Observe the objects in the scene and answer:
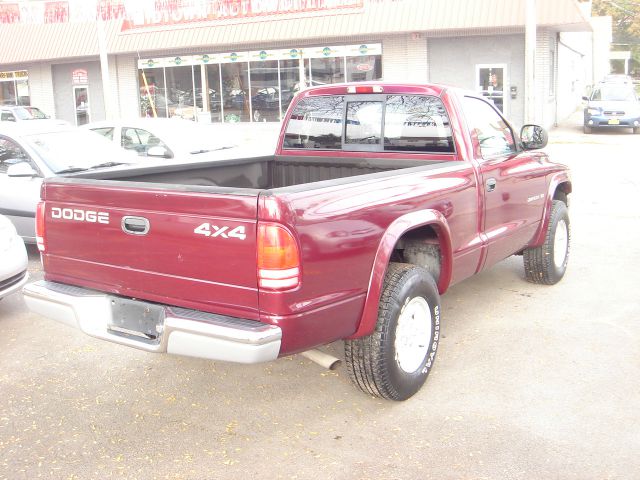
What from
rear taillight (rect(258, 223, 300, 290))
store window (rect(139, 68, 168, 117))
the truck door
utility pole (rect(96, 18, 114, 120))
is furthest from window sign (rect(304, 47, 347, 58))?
rear taillight (rect(258, 223, 300, 290))

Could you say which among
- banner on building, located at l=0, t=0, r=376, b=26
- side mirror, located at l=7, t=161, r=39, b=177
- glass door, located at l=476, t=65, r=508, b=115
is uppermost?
banner on building, located at l=0, t=0, r=376, b=26

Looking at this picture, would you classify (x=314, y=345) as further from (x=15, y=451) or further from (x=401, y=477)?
(x=15, y=451)

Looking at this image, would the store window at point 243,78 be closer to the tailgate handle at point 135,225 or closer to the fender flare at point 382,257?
the fender flare at point 382,257

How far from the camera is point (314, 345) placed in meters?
3.61

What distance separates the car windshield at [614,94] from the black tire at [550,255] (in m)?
18.8

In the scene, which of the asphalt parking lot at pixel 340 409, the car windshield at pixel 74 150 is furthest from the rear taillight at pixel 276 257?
the car windshield at pixel 74 150

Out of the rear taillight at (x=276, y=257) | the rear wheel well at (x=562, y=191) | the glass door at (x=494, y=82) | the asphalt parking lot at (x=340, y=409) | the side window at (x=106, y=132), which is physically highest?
the glass door at (x=494, y=82)

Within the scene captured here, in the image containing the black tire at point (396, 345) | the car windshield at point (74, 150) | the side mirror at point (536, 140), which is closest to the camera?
the black tire at point (396, 345)

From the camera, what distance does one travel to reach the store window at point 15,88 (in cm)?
3075

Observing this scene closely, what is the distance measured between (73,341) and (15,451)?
178 centimetres

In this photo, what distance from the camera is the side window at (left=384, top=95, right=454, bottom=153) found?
5152 mm

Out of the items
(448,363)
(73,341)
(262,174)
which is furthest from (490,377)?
(73,341)

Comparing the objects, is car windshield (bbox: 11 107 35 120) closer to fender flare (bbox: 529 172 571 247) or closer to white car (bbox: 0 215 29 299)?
white car (bbox: 0 215 29 299)

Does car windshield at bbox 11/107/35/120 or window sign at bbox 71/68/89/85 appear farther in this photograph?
window sign at bbox 71/68/89/85
